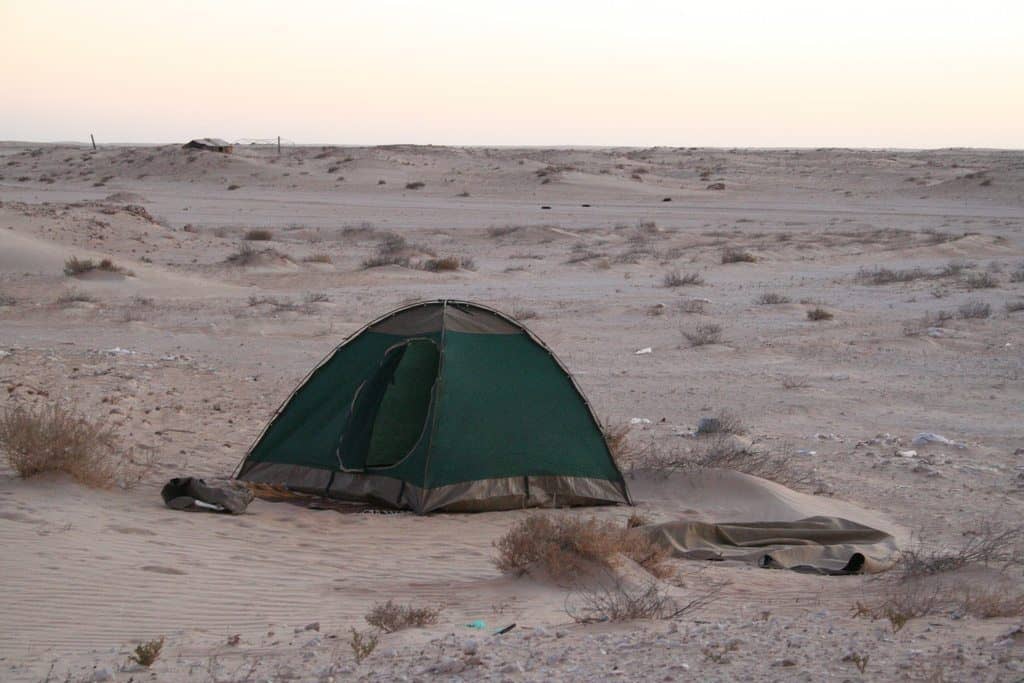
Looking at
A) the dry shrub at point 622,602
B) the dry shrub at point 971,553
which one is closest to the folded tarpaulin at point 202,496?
the dry shrub at point 622,602

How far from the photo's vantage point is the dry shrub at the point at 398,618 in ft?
20.8

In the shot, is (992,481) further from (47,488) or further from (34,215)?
(34,215)

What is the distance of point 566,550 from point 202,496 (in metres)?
3.44

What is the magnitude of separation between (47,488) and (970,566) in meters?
7.02

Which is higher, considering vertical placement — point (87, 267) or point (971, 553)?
point (87, 267)

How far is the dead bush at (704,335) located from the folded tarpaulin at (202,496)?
9677 millimetres

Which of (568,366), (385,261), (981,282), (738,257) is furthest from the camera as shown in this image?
(738,257)

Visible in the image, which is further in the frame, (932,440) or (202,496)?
(932,440)

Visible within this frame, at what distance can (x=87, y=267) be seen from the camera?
79.6ft

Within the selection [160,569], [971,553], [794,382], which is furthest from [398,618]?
[794,382]

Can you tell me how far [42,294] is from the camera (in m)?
22.5

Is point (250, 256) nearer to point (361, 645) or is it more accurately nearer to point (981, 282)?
point (981, 282)

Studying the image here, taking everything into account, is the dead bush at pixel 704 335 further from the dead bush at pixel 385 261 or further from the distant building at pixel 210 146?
the distant building at pixel 210 146

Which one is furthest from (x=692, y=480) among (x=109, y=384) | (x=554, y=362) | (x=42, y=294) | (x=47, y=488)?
(x=42, y=294)
